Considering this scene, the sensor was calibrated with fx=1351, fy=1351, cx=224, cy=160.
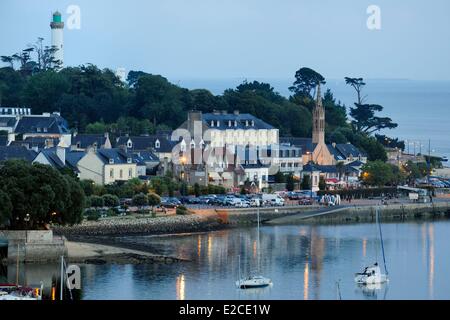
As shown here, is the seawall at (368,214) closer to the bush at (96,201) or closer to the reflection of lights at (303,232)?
the reflection of lights at (303,232)

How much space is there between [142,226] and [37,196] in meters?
5.50

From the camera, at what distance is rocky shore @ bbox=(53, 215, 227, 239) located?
23.5 m

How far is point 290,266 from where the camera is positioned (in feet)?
65.1

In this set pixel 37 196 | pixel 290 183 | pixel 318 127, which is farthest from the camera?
pixel 318 127

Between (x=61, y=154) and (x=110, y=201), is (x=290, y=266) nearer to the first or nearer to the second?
(x=110, y=201)

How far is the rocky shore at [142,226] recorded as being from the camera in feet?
77.0

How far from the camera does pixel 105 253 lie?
20.3 meters

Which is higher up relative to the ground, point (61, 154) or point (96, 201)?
point (61, 154)

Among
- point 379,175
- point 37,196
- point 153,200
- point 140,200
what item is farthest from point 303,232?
point 379,175

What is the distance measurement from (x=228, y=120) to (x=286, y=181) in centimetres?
449

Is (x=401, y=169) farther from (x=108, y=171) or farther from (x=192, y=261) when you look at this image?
(x=192, y=261)
